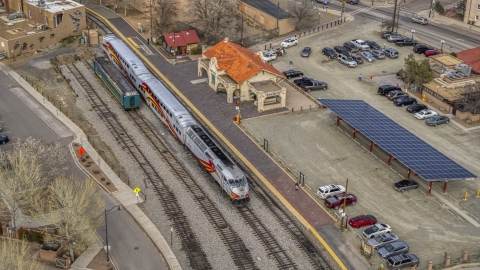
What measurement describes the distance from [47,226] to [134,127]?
25570mm

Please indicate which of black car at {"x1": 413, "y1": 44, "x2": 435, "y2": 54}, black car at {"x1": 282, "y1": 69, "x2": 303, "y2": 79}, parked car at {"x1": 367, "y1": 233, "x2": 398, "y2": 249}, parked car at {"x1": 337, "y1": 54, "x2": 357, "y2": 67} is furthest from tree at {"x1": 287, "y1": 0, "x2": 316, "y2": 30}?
parked car at {"x1": 367, "y1": 233, "x2": 398, "y2": 249}

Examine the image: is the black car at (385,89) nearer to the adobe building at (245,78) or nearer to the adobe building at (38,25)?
the adobe building at (245,78)

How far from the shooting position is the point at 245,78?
3629 inches

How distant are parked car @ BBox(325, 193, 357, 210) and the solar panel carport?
7188mm

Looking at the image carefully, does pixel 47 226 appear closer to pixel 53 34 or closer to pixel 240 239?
pixel 240 239

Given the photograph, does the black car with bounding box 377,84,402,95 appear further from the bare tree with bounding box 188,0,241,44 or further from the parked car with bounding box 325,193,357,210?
the parked car with bounding box 325,193,357,210

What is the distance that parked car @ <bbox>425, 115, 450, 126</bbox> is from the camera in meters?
89.3

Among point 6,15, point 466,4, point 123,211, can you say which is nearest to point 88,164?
point 123,211

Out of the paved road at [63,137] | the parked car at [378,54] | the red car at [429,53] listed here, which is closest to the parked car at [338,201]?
the paved road at [63,137]

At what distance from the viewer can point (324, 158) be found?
79938 mm

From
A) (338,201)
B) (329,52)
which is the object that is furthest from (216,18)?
(338,201)

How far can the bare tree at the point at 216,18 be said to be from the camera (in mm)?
114625

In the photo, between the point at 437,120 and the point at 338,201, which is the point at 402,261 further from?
the point at 437,120

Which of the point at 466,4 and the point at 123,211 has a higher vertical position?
the point at 466,4
